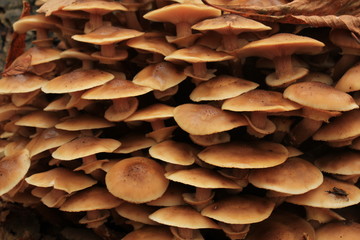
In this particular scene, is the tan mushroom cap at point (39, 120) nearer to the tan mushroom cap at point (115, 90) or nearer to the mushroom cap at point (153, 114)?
the tan mushroom cap at point (115, 90)

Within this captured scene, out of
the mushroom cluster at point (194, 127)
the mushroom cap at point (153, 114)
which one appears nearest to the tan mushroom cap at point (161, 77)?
the mushroom cluster at point (194, 127)

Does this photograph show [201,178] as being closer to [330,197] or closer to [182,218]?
[182,218]

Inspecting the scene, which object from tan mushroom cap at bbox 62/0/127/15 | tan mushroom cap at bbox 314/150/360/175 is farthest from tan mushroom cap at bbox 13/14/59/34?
tan mushroom cap at bbox 314/150/360/175

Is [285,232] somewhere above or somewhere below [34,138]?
below

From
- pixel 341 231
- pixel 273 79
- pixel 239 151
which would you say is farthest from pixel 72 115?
pixel 341 231

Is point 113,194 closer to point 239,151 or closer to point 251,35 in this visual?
point 239,151

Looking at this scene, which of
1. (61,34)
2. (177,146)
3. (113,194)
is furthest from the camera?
(61,34)

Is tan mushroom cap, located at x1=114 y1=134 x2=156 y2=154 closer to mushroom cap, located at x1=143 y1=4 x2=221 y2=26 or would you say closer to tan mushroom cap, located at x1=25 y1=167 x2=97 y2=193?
tan mushroom cap, located at x1=25 y1=167 x2=97 y2=193
